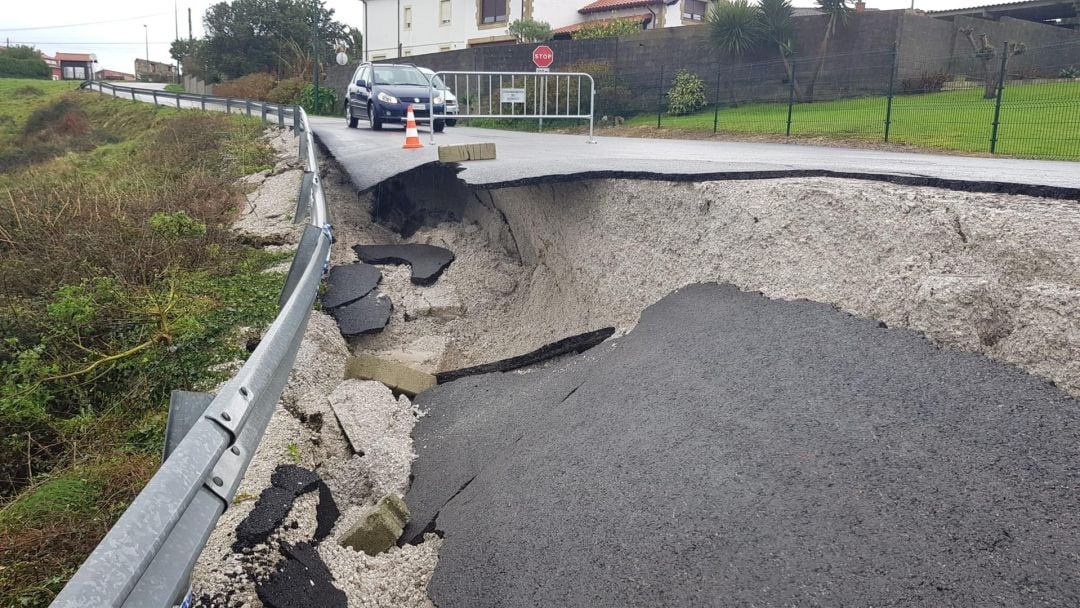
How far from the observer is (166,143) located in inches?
738

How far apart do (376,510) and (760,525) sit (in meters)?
1.75

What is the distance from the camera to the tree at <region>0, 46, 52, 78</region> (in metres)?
66.9

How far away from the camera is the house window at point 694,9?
45812 millimetres

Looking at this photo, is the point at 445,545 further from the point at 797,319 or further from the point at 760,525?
the point at 797,319

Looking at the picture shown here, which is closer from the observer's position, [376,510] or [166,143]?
[376,510]

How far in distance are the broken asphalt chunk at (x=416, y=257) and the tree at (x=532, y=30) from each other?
3550 centimetres

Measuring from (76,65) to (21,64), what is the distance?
56.9 ft

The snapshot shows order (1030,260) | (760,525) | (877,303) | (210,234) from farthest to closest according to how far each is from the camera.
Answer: (210,234) < (877,303) < (1030,260) < (760,525)

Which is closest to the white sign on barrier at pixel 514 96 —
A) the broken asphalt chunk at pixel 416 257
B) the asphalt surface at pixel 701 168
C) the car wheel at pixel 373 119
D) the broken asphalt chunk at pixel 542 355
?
the car wheel at pixel 373 119

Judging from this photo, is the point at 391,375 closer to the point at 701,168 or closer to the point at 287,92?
the point at 701,168

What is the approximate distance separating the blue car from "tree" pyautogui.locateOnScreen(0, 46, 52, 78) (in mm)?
61383

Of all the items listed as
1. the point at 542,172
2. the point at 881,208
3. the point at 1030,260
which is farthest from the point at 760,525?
the point at 542,172

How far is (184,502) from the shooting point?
2.12m

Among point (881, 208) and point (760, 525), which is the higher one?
point (881, 208)
